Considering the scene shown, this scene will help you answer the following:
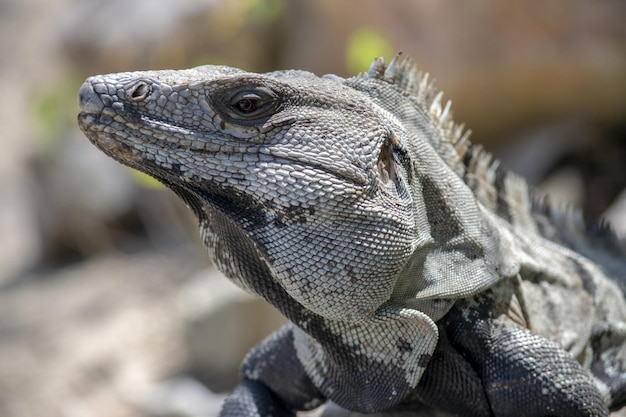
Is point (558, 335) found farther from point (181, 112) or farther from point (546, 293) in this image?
point (181, 112)

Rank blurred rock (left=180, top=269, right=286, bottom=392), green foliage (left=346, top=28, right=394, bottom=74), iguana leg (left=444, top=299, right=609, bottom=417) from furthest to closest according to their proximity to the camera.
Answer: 1. blurred rock (left=180, top=269, right=286, bottom=392)
2. green foliage (left=346, top=28, right=394, bottom=74)
3. iguana leg (left=444, top=299, right=609, bottom=417)

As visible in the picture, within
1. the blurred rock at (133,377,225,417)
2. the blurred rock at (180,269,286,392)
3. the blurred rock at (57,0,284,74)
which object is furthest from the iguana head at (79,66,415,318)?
the blurred rock at (57,0,284,74)

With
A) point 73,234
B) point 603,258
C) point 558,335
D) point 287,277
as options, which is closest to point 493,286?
point 558,335

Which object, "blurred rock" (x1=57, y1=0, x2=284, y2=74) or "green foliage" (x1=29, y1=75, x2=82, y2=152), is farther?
"green foliage" (x1=29, y1=75, x2=82, y2=152)

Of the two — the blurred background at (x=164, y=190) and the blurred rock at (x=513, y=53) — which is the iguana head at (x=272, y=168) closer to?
the blurred background at (x=164, y=190)

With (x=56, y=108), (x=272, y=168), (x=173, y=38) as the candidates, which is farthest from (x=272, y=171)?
(x=56, y=108)

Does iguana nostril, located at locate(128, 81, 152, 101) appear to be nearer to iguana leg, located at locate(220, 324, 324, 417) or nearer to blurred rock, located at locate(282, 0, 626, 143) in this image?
iguana leg, located at locate(220, 324, 324, 417)
